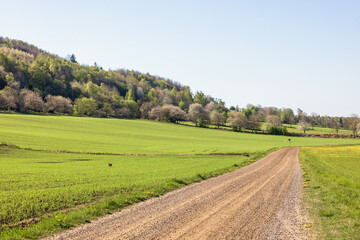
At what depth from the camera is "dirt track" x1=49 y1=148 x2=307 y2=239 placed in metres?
10.3

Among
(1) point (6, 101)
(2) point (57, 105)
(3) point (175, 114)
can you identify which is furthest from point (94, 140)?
(3) point (175, 114)

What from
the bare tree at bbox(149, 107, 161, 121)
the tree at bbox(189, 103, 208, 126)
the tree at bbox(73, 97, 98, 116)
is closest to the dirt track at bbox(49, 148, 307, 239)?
the tree at bbox(73, 97, 98, 116)

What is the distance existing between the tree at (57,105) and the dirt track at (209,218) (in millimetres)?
119076

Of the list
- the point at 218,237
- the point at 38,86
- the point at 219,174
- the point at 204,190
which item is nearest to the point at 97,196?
the point at 204,190

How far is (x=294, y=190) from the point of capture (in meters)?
19.1

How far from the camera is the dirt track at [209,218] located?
10344 millimetres

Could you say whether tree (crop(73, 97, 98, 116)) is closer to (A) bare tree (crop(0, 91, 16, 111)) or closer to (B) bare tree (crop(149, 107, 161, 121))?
(A) bare tree (crop(0, 91, 16, 111))

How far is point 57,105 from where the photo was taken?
122m

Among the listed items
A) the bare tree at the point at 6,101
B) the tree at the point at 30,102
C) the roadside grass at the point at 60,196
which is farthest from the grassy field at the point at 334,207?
the tree at the point at 30,102

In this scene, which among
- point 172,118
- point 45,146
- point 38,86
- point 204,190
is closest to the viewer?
point 204,190

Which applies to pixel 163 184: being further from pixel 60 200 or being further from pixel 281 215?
pixel 281 215

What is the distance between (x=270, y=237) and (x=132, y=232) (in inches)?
238

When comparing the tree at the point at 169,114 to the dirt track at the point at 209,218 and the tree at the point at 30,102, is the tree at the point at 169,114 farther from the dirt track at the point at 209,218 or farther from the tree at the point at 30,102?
the dirt track at the point at 209,218

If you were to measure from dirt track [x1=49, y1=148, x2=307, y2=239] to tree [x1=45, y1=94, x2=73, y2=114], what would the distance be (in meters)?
119
